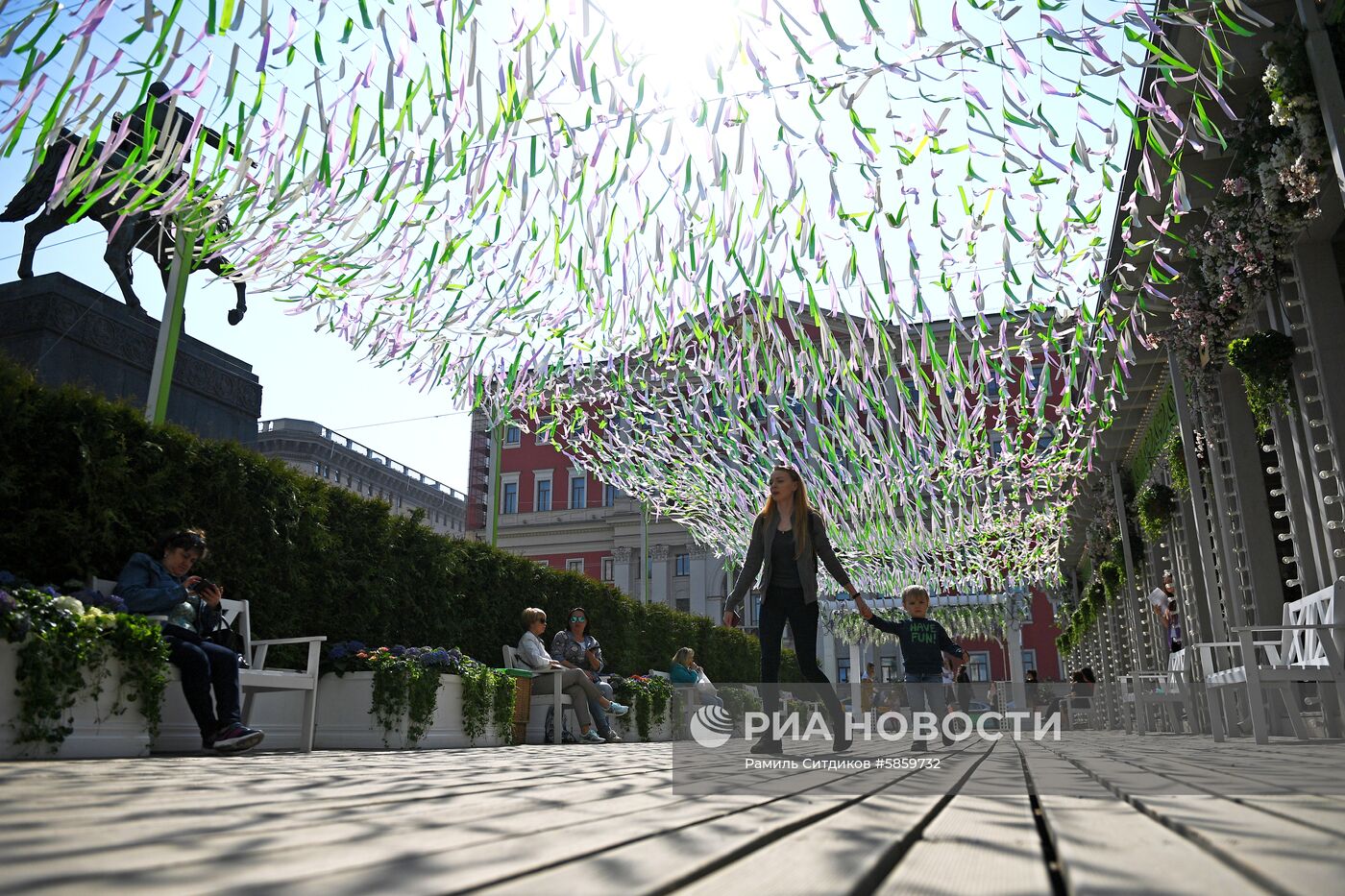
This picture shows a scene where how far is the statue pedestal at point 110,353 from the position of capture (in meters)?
8.85

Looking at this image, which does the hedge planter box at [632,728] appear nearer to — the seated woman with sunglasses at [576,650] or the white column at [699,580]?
the seated woman with sunglasses at [576,650]

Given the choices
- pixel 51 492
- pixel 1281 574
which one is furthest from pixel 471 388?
pixel 1281 574

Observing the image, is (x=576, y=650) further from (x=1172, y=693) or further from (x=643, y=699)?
(x=1172, y=693)

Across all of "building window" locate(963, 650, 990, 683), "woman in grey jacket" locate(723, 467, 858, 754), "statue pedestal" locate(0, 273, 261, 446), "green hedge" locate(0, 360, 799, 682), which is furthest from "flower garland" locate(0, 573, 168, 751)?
"building window" locate(963, 650, 990, 683)

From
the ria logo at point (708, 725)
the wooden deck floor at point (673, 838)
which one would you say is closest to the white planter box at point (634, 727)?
the ria logo at point (708, 725)

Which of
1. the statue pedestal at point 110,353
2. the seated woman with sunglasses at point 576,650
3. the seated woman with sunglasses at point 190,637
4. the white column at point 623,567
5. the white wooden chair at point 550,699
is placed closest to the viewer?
the seated woman with sunglasses at point 190,637

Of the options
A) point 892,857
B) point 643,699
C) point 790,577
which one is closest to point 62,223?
point 643,699

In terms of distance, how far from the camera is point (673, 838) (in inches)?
56.3

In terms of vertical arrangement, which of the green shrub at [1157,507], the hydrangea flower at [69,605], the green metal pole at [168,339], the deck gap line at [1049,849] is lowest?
the deck gap line at [1049,849]

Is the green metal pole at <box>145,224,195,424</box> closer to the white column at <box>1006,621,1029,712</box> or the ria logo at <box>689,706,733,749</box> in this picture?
the ria logo at <box>689,706,733,749</box>

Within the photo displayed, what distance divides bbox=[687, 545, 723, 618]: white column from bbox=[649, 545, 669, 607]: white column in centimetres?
133

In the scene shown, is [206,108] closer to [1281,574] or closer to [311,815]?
[311,815]

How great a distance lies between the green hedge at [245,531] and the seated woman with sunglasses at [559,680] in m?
1.17

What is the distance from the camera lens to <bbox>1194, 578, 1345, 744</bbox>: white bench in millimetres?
5688
